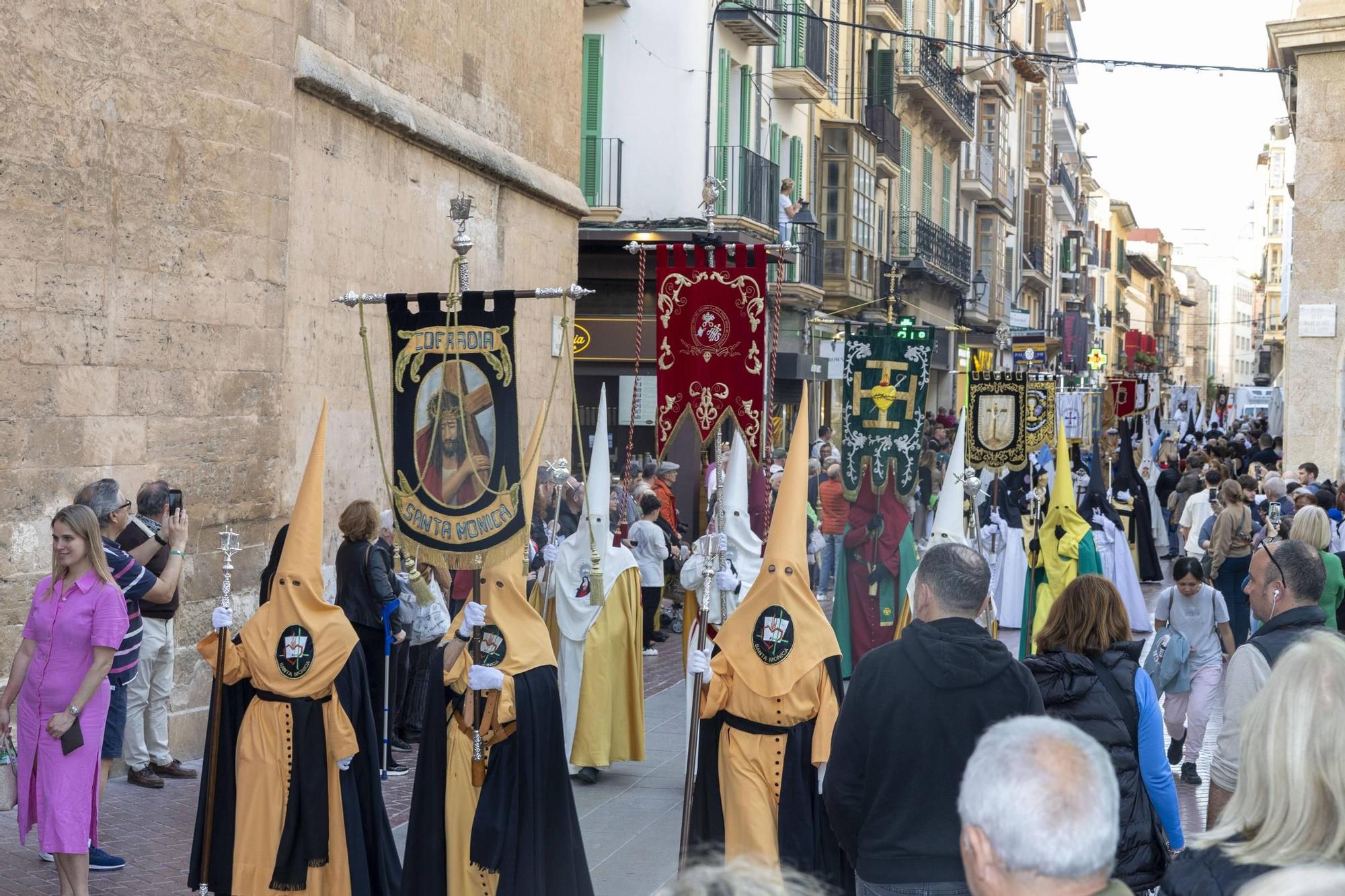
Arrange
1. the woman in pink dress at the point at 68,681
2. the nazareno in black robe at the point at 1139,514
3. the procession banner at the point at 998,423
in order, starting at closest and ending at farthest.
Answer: the woman in pink dress at the point at 68,681, the procession banner at the point at 998,423, the nazareno in black robe at the point at 1139,514

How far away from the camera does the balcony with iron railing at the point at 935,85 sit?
3488 centimetres

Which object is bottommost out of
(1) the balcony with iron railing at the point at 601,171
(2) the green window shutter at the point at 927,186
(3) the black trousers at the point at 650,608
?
(3) the black trousers at the point at 650,608

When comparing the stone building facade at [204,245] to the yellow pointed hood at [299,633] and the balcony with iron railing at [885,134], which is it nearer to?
the yellow pointed hood at [299,633]

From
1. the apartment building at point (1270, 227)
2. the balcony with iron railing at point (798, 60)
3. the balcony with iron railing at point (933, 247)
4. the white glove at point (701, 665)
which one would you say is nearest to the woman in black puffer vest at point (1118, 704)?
the white glove at point (701, 665)

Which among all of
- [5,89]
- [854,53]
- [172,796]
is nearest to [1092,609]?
[172,796]

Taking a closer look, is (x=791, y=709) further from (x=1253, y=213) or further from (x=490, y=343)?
(x=1253, y=213)

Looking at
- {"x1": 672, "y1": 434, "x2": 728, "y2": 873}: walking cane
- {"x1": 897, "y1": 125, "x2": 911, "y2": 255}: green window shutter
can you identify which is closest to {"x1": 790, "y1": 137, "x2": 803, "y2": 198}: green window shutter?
{"x1": 897, "y1": 125, "x2": 911, "y2": 255}: green window shutter

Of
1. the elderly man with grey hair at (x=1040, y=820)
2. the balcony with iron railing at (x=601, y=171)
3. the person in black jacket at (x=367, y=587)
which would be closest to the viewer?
the elderly man with grey hair at (x=1040, y=820)

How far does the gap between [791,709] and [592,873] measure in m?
2.00

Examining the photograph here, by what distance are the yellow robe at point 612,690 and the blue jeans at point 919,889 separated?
5401 mm

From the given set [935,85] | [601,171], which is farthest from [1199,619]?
[935,85]

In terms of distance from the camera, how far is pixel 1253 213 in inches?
5148

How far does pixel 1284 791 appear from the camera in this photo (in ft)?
10.3

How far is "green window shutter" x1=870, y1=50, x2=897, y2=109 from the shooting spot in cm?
3259
